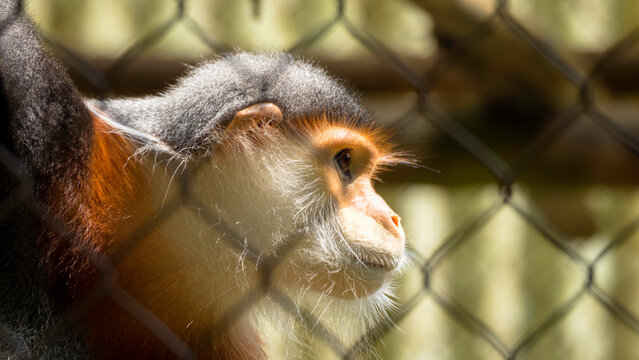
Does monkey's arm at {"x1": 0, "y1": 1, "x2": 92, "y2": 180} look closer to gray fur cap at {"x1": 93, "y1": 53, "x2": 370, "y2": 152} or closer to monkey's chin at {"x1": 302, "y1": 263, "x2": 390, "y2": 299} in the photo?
gray fur cap at {"x1": 93, "y1": 53, "x2": 370, "y2": 152}

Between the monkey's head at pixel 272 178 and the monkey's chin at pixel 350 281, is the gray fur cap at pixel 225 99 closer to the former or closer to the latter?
the monkey's head at pixel 272 178

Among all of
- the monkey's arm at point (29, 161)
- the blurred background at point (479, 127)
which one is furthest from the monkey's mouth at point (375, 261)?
the monkey's arm at point (29, 161)

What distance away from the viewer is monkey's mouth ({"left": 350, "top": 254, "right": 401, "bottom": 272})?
1615 millimetres

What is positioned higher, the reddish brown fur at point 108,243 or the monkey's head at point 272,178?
the monkey's head at point 272,178

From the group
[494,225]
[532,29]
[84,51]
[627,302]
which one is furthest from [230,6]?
[627,302]

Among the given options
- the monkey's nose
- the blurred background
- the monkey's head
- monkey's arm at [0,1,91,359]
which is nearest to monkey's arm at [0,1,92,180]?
monkey's arm at [0,1,91,359]

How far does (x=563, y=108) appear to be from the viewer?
2479 millimetres

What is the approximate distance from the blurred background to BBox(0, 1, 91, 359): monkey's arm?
59 cm

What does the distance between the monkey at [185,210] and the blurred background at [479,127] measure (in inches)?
9.7

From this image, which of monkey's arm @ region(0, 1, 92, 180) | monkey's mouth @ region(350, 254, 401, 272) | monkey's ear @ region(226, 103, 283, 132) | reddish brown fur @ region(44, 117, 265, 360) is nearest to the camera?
monkey's arm @ region(0, 1, 92, 180)

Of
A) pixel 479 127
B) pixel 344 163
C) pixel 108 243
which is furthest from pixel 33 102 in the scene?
pixel 479 127

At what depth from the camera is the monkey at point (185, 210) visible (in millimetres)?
1286

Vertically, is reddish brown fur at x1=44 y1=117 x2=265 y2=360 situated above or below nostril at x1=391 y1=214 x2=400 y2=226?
below

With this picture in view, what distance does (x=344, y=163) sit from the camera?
1.70 meters
